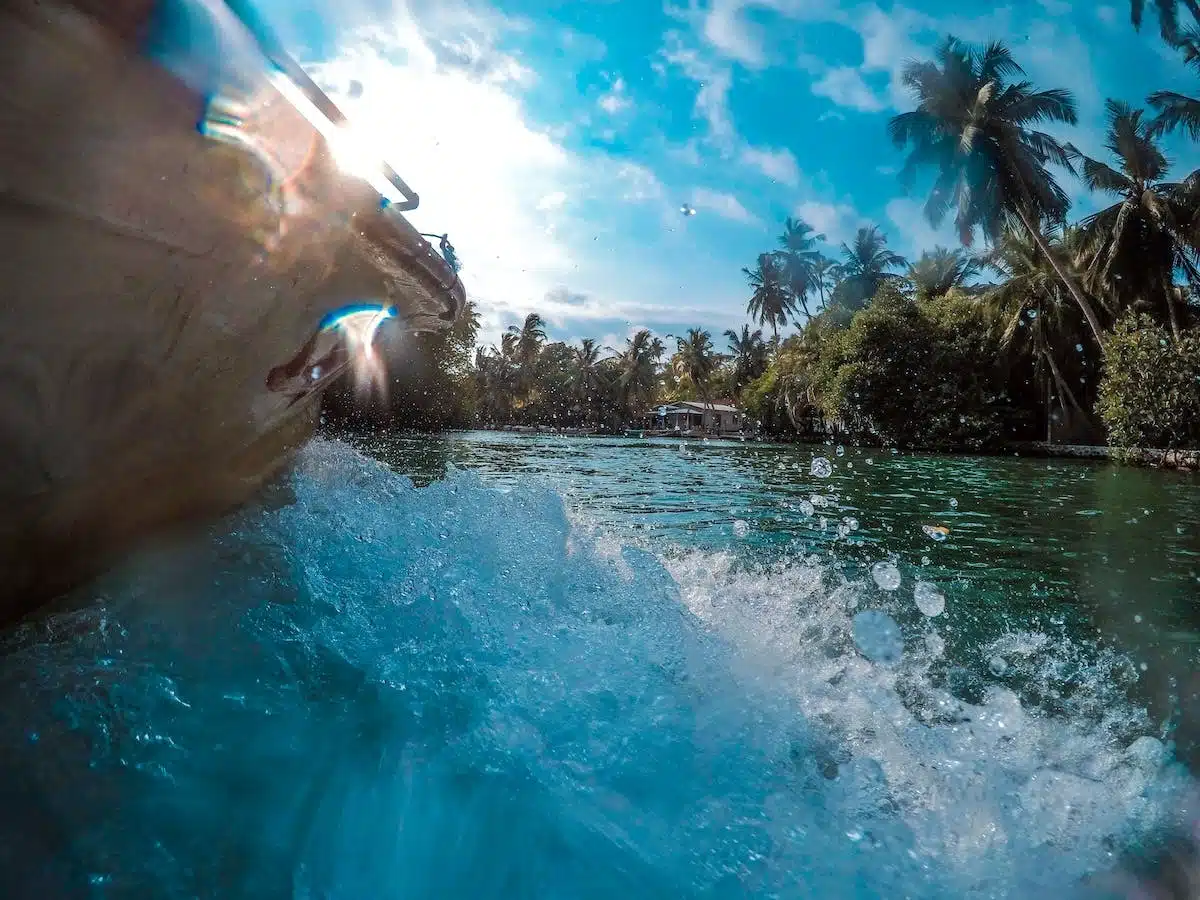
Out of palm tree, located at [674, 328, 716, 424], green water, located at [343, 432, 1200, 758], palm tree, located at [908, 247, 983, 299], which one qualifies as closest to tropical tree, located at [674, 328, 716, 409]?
palm tree, located at [674, 328, 716, 424]

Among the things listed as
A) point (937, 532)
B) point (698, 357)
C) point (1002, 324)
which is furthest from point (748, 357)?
point (937, 532)

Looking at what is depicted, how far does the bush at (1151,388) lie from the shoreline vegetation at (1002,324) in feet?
0.15

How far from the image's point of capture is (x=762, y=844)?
5.35ft

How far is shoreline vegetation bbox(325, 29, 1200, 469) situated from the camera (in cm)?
1978

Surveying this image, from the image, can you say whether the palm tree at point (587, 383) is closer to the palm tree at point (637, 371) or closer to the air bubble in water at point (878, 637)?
the palm tree at point (637, 371)

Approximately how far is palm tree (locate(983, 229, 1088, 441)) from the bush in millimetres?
5635

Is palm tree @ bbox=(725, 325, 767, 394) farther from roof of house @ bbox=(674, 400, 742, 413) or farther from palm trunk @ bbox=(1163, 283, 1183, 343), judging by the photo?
palm trunk @ bbox=(1163, 283, 1183, 343)

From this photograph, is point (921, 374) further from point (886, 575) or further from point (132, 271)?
point (132, 271)

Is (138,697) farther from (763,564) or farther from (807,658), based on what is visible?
(763,564)

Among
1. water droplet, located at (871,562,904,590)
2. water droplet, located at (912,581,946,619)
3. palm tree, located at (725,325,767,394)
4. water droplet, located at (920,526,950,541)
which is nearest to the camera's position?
water droplet, located at (912,581,946,619)

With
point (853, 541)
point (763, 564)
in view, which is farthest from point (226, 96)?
point (853, 541)

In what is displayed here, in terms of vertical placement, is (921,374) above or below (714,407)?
above

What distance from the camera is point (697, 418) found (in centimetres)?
5497

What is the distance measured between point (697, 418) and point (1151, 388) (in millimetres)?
37517
